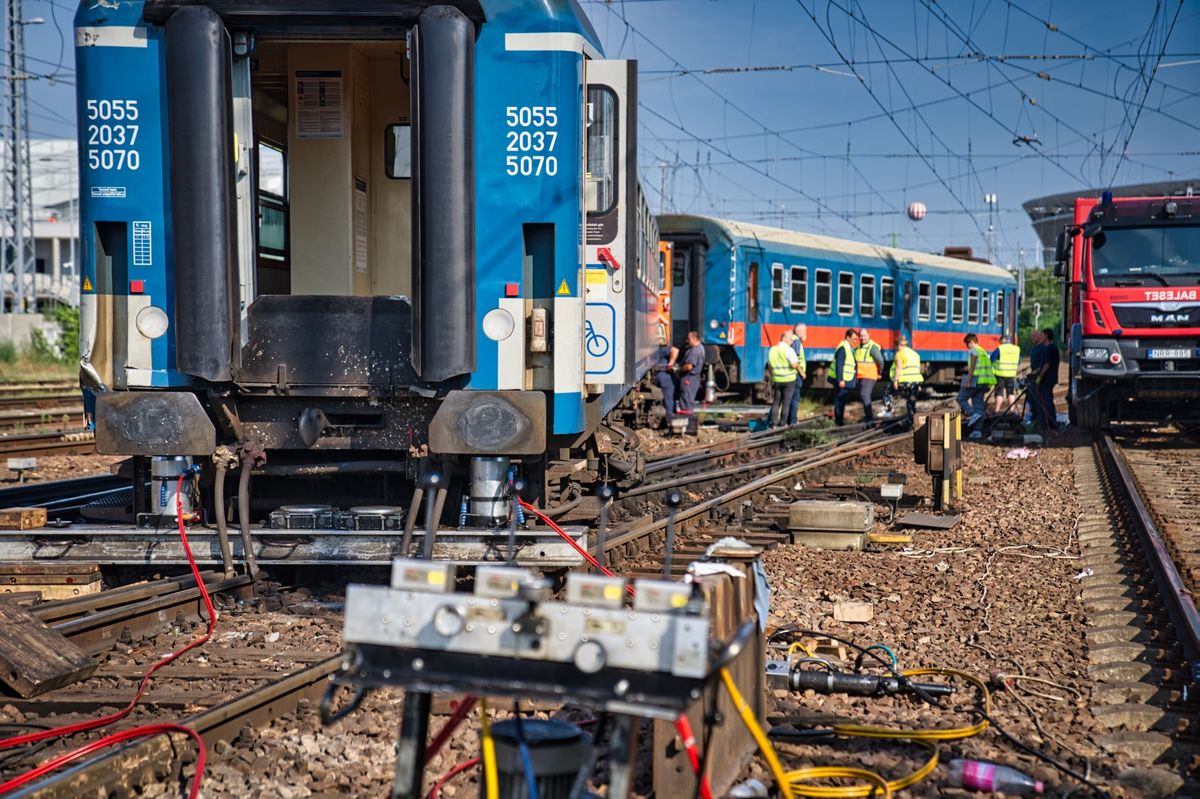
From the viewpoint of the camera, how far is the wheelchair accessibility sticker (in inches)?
293

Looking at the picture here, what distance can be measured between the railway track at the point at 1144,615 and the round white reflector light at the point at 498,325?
11.5 feet

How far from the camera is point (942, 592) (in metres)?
7.83

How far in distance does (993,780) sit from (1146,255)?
14.7m

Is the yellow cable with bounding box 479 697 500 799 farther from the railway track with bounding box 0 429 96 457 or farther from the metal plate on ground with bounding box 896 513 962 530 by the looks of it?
the railway track with bounding box 0 429 96 457

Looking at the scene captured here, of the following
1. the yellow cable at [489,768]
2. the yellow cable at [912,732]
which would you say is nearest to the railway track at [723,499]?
the yellow cable at [912,732]

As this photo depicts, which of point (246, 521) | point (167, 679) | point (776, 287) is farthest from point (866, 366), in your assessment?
point (167, 679)

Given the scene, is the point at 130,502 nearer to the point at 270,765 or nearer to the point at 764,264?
the point at 270,765

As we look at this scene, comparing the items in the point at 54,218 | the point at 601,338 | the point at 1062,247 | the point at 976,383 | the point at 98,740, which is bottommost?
the point at 98,740

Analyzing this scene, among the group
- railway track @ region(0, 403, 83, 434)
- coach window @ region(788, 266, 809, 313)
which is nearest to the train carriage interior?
railway track @ region(0, 403, 83, 434)

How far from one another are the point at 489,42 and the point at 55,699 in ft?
13.3

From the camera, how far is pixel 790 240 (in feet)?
84.8

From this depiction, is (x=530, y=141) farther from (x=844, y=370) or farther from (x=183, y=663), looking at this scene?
(x=844, y=370)

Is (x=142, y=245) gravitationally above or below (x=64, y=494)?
above

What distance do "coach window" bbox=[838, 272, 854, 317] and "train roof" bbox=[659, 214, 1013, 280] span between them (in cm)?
62
